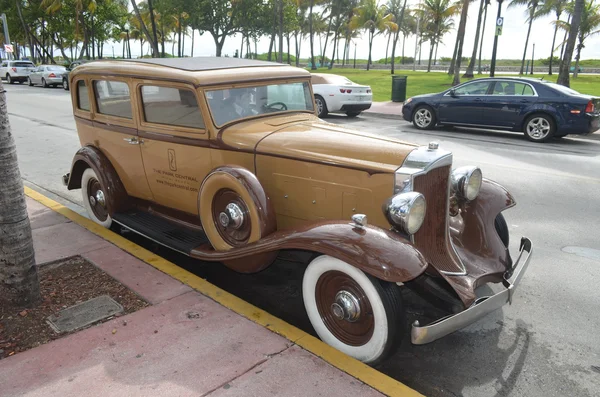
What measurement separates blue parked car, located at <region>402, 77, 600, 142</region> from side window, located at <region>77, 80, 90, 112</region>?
9306 millimetres

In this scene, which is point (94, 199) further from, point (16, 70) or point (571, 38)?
point (16, 70)

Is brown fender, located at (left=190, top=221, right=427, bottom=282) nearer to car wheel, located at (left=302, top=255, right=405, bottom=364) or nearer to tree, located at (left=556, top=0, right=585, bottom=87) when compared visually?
car wheel, located at (left=302, top=255, right=405, bottom=364)

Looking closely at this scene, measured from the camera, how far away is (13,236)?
313cm

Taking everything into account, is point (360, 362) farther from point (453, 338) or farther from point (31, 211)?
point (31, 211)

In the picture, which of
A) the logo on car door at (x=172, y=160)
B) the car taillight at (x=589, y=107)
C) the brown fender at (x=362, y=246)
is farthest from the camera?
the car taillight at (x=589, y=107)

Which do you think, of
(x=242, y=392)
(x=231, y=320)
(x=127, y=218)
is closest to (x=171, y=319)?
(x=231, y=320)

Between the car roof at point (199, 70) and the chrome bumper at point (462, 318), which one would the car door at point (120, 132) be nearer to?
the car roof at point (199, 70)

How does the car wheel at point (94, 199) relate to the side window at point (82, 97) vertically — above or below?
below

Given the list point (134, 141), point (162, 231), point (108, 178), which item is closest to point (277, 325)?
point (162, 231)

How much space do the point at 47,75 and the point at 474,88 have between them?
925 inches

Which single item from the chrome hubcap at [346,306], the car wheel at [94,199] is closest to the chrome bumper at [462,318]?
the chrome hubcap at [346,306]

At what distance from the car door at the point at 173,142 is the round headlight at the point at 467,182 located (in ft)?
6.77

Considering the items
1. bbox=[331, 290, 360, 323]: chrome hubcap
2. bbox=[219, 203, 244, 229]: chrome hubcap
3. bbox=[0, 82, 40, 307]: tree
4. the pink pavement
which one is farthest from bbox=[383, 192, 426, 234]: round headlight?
bbox=[0, 82, 40, 307]: tree

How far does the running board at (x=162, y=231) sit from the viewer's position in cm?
392
